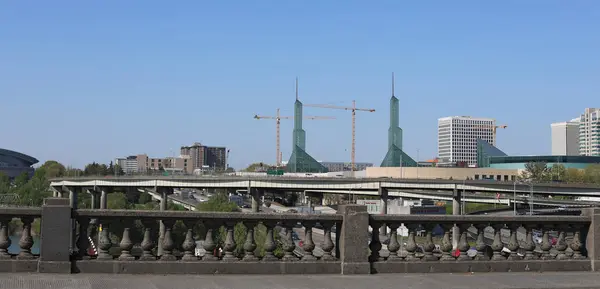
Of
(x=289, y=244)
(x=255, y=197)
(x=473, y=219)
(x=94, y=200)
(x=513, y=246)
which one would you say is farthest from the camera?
(x=94, y=200)

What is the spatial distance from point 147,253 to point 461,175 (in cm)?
16908

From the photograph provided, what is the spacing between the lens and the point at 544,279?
1116 centimetres

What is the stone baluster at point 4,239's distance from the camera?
10133 millimetres

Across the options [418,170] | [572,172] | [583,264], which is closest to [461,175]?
[418,170]

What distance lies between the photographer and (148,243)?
1045 centimetres

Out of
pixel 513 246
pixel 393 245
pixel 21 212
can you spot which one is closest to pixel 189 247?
pixel 21 212

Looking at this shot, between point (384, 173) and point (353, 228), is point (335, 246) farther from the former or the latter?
point (384, 173)

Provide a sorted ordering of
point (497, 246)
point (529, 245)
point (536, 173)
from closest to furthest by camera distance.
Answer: point (497, 246) < point (529, 245) < point (536, 173)

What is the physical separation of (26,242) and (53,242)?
501mm

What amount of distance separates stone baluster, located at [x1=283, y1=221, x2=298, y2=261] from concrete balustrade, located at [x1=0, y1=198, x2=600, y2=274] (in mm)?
16

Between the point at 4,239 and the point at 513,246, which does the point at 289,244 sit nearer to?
the point at 513,246

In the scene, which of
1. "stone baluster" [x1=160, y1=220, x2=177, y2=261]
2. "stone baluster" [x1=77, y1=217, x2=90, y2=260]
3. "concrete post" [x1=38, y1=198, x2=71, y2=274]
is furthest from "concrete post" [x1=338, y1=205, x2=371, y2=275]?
"concrete post" [x1=38, y1=198, x2=71, y2=274]

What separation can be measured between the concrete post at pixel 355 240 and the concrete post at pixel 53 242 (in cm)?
416

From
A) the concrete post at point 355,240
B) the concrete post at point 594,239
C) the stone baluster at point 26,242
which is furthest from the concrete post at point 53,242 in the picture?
the concrete post at point 594,239
